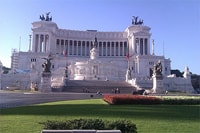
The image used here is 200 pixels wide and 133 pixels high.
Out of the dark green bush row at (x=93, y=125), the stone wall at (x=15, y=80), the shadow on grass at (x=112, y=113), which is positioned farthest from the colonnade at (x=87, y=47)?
the dark green bush row at (x=93, y=125)

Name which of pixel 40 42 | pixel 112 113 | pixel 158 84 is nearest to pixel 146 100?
pixel 112 113

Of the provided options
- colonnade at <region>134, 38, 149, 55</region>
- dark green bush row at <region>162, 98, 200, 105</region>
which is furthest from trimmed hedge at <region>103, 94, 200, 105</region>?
colonnade at <region>134, 38, 149, 55</region>

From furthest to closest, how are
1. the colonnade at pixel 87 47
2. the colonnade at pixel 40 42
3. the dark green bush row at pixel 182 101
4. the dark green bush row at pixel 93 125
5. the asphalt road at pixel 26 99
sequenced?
the colonnade at pixel 87 47, the colonnade at pixel 40 42, the dark green bush row at pixel 182 101, the asphalt road at pixel 26 99, the dark green bush row at pixel 93 125

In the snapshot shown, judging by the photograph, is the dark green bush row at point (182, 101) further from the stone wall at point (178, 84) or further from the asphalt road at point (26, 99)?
the stone wall at point (178, 84)

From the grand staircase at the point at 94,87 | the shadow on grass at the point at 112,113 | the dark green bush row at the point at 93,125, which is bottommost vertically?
the shadow on grass at the point at 112,113

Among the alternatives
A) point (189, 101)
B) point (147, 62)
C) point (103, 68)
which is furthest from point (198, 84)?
point (189, 101)

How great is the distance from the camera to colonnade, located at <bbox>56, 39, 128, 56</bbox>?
121 meters

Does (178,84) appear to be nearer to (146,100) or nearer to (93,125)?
(146,100)

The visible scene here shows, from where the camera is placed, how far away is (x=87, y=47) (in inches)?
4877

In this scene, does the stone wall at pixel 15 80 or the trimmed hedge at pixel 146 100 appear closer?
the trimmed hedge at pixel 146 100

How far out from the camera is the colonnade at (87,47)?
121m

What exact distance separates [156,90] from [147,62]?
171 feet

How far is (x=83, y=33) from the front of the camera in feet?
407

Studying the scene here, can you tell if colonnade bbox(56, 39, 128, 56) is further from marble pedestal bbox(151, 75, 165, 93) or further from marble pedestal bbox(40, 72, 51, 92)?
marble pedestal bbox(40, 72, 51, 92)
